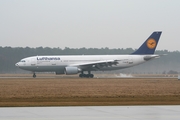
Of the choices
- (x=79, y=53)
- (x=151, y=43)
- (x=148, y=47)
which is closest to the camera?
(x=148, y=47)

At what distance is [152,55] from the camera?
2724 inches

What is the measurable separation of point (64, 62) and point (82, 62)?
293cm

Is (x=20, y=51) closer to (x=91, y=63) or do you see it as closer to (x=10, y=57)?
(x=10, y=57)

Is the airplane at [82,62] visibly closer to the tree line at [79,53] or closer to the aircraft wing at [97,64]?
the aircraft wing at [97,64]

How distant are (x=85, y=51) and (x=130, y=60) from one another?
4832cm

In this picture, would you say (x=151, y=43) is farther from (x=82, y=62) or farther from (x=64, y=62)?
(x=64, y=62)

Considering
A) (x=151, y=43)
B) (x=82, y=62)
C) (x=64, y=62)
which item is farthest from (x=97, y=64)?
(x=151, y=43)

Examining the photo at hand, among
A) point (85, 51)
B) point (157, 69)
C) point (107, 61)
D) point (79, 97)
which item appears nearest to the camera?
point (79, 97)

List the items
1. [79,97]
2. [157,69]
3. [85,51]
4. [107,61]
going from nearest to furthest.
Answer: [79,97]
[107,61]
[157,69]
[85,51]

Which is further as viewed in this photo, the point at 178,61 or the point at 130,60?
the point at 178,61

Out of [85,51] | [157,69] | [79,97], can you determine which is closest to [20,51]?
[85,51]

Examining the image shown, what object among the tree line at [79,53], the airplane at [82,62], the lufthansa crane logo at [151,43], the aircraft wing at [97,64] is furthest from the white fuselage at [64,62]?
the tree line at [79,53]

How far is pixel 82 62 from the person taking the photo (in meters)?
68.1

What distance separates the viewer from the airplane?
66750 millimetres
